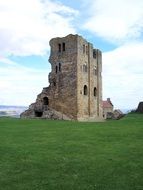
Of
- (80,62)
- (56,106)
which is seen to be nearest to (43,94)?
(56,106)

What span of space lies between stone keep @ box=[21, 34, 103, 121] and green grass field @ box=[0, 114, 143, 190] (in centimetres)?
3706

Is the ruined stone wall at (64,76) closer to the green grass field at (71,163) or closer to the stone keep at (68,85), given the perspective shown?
the stone keep at (68,85)

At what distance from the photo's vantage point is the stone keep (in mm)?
59125

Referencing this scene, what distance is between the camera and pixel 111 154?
1596 cm

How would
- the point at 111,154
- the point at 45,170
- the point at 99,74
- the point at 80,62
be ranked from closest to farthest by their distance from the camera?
1. the point at 45,170
2. the point at 111,154
3. the point at 80,62
4. the point at 99,74

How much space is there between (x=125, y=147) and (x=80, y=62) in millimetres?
42938

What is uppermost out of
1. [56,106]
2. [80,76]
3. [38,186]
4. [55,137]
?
[80,76]

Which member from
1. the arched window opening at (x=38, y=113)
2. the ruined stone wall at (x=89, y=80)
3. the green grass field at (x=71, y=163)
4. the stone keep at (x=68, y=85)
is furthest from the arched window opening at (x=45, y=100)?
the green grass field at (x=71, y=163)

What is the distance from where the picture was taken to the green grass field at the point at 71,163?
11.6 meters

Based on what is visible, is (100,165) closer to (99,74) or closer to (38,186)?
(38,186)

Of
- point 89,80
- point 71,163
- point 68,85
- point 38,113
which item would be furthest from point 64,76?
point 71,163

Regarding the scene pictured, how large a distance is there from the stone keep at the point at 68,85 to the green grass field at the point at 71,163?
37057 mm

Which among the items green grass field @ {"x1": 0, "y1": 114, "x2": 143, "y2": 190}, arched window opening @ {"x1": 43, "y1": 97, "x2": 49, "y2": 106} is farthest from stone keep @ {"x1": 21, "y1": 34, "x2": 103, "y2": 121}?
green grass field @ {"x1": 0, "y1": 114, "x2": 143, "y2": 190}

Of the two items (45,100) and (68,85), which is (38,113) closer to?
(45,100)
